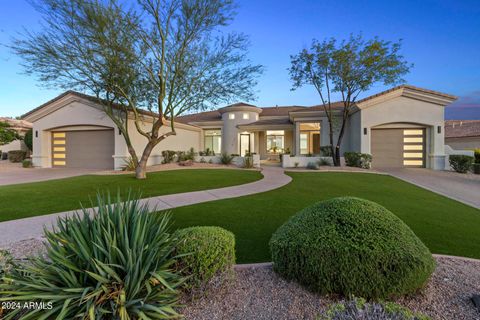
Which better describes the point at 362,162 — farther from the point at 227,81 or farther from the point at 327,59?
Answer: the point at 227,81

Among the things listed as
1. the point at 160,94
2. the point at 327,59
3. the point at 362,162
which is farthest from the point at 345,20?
the point at 160,94

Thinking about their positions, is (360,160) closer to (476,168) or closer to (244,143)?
(476,168)

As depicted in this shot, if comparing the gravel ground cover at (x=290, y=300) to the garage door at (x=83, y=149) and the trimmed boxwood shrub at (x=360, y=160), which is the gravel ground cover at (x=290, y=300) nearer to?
the trimmed boxwood shrub at (x=360, y=160)

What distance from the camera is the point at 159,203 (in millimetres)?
7129

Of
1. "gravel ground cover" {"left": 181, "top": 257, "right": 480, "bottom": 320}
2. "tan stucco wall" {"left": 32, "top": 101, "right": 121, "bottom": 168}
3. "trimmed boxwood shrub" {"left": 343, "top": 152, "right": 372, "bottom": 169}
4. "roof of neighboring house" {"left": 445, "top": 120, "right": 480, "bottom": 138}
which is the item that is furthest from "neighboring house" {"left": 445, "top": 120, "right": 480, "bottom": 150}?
"tan stucco wall" {"left": 32, "top": 101, "right": 121, "bottom": 168}

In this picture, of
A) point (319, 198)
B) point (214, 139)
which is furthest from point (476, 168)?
point (214, 139)

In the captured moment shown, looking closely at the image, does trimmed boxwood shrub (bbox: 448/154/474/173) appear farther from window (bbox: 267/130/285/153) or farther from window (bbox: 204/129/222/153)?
window (bbox: 204/129/222/153)

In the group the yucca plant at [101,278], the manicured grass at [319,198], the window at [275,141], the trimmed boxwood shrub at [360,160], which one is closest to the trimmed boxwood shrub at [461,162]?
the trimmed boxwood shrub at [360,160]

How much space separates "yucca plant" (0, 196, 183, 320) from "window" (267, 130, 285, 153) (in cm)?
2267

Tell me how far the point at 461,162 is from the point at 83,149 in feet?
85.6

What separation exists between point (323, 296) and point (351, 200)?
121cm

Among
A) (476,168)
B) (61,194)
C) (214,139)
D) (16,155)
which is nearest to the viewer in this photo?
(61,194)

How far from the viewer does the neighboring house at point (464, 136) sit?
84.1 ft

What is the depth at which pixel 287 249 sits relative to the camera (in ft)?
8.82
